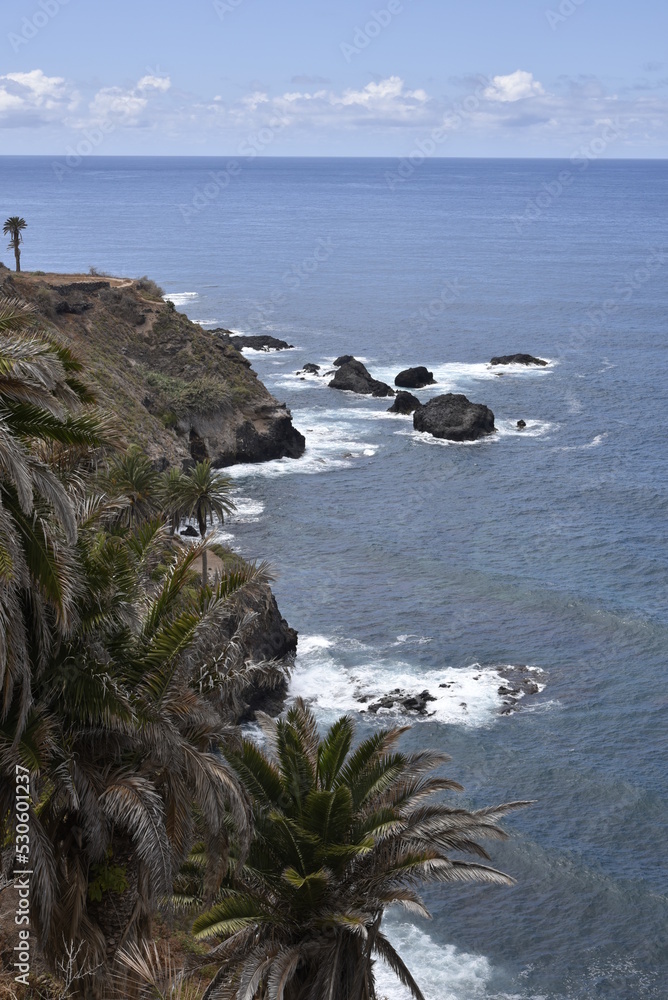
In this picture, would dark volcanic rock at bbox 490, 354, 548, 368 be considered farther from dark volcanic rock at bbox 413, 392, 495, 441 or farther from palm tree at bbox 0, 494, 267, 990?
palm tree at bbox 0, 494, 267, 990

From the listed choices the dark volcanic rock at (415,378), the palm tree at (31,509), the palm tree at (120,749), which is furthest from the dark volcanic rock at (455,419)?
the palm tree at (31,509)

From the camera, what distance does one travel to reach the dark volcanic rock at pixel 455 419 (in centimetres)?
8625

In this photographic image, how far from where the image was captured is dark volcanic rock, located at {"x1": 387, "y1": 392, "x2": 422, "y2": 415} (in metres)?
93.9

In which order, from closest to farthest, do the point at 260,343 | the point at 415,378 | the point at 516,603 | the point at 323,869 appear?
the point at 323,869, the point at 516,603, the point at 415,378, the point at 260,343

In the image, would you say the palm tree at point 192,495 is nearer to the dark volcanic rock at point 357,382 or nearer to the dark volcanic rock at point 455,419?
the dark volcanic rock at point 455,419

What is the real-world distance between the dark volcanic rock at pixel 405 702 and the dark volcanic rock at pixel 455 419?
42.3 metres

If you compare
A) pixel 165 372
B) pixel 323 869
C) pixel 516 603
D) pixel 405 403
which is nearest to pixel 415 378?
pixel 405 403

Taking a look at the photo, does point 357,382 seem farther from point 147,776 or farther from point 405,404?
point 147,776

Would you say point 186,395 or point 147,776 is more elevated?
point 147,776

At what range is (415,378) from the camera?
101 metres

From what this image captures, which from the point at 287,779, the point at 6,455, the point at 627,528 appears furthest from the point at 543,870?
the point at 627,528

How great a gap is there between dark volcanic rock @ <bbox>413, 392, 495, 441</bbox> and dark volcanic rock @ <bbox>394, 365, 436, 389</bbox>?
1174 centimetres

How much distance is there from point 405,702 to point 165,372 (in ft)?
148
